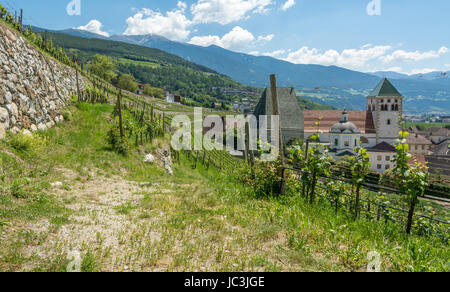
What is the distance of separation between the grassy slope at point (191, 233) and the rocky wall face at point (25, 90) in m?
2.77

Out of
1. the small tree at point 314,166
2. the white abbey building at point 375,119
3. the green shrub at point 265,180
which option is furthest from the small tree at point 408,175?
the white abbey building at point 375,119

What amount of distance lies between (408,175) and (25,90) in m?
16.3

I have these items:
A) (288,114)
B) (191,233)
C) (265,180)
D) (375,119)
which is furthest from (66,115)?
(375,119)

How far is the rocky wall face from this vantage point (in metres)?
11.2

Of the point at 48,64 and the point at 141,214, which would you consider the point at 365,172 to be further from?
the point at 48,64

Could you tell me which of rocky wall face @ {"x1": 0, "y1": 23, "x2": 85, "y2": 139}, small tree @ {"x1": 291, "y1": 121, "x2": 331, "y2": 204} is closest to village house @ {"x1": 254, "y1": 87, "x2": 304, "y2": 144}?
rocky wall face @ {"x1": 0, "y1": 23, "x2": 85, "y2": 139}

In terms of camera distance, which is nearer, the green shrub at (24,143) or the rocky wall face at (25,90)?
the green shrub at (24,143)

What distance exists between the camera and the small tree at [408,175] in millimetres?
5223

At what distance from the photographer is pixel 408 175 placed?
5277 millimetres

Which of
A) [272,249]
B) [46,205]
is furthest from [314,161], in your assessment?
[46,205]

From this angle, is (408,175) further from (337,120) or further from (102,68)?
(337,120)

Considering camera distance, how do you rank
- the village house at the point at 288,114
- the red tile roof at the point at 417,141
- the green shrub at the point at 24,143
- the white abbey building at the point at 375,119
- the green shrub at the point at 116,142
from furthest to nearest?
the red tile roof at the point at 417,141, the white abbey building at the point at 375,119, the village house at the point at 288,114, the green shrub at the point at 116,142, the green shrub at the point at 24,143

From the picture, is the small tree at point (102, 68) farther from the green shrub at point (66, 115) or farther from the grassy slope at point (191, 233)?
the grassy slope at point (191, 233)
